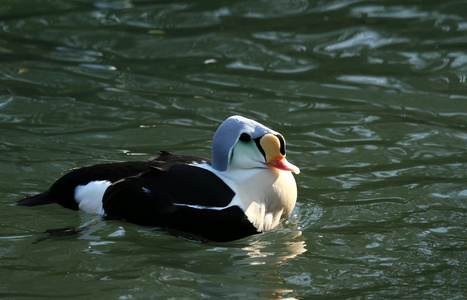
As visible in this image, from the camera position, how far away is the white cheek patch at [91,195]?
16.0 feet

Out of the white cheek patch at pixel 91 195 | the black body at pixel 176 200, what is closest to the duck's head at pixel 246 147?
the black body at pixel 176 200

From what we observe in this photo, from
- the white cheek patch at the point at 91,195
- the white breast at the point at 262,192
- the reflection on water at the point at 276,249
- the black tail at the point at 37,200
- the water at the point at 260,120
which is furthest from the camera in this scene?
the black tail at the point at 37,200

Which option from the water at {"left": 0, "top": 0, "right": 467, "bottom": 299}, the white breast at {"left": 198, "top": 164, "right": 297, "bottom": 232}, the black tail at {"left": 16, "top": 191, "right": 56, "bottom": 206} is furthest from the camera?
the black tail at {"left": 16, "top": 191, "right": 56, "bottom": 206}

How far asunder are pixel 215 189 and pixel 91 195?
837mm

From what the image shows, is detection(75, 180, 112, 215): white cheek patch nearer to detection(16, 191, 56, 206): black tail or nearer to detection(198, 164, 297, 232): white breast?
detection(16, 191, 56, 206): black tail

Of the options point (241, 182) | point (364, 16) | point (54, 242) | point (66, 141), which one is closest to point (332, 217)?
point (241, 182)

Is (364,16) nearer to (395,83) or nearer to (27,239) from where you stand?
(395,83)

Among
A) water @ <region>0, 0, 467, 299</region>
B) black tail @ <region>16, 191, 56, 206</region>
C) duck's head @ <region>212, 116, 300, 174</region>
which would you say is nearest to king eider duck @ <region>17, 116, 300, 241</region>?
duck's head @ <region>212, 116, 300, 174</region>

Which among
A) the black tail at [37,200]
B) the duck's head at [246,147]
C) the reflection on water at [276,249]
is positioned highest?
the duck's head at [246,147]

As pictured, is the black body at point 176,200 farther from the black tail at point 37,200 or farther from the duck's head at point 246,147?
the black tail at point 37,200

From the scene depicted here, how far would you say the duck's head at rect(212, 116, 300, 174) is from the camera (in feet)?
15.4

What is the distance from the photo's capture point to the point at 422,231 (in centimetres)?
490

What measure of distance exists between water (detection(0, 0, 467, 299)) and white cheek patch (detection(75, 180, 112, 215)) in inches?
3.7

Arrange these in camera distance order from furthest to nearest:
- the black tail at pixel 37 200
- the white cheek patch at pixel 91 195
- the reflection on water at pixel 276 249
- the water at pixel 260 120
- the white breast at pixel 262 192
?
1. the black tail at pixel 37 200
2. the white cheek patch at pixel 91 195
3. the white breast at pixel 262 192
4. the reflection on water at pixel 276 249
5. the water at pixel 260 120
